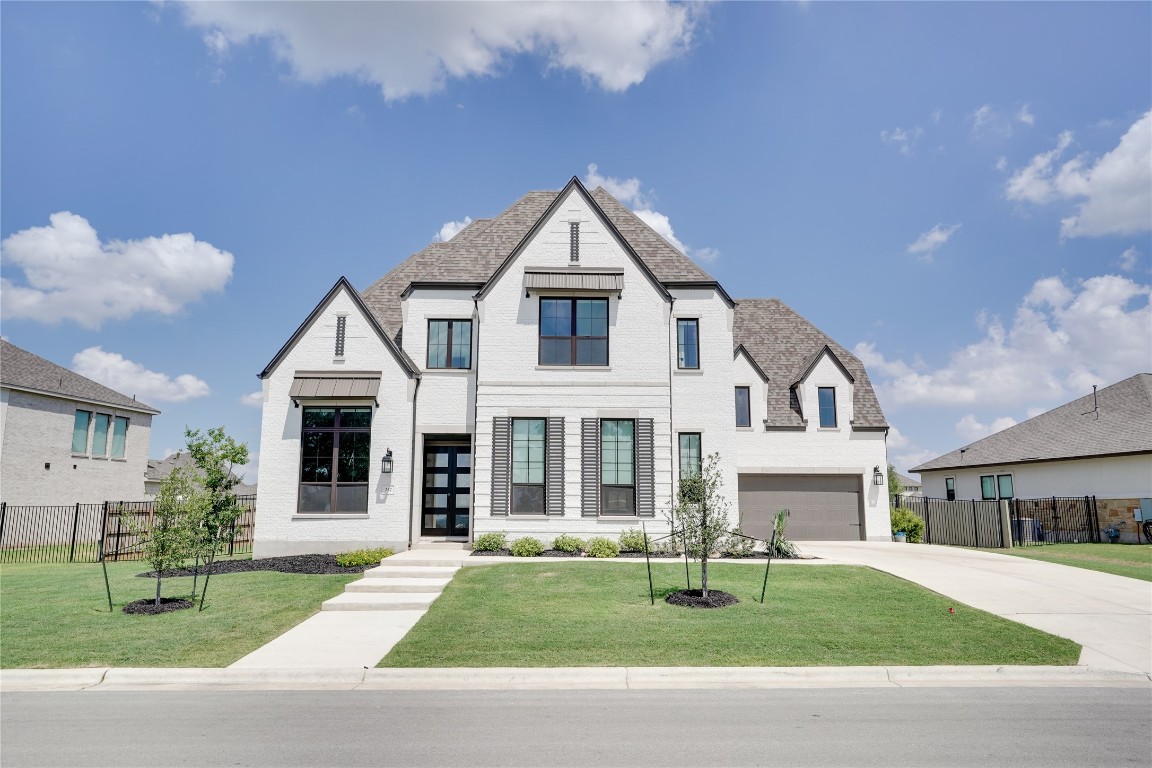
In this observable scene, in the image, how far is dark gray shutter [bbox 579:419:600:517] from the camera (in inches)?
686

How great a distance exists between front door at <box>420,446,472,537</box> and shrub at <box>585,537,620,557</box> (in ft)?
13.6

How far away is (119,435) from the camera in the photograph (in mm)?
31578

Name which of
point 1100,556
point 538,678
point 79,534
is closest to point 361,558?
point 538,678

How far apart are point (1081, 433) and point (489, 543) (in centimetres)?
2717

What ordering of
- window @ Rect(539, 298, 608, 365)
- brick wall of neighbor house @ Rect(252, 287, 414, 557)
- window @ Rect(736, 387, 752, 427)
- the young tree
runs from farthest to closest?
window @ Rect(736, 387, 752, 427), window @ Rect(539, 298, 608, 365), brick wall of neighbor house @ Rect(252, 287, 414, 557), the young tree

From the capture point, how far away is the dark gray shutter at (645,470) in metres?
17.5

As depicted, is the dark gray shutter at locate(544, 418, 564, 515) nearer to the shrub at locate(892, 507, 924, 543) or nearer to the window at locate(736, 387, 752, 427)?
the window at locate(736, 387, 752, 427)

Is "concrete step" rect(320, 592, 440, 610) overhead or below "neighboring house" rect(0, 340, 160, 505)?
below

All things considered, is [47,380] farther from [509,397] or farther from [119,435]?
[509,397]

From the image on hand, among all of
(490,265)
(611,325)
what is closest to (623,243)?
(611,325)

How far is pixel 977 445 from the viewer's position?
34500 mm

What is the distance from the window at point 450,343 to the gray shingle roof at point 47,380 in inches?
760

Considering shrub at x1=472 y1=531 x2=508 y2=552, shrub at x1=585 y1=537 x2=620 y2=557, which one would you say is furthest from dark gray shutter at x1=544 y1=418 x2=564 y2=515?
shrub at x1=472 y1=531 x2=508 y2=552

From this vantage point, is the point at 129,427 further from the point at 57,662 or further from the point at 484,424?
the point at 57,662
